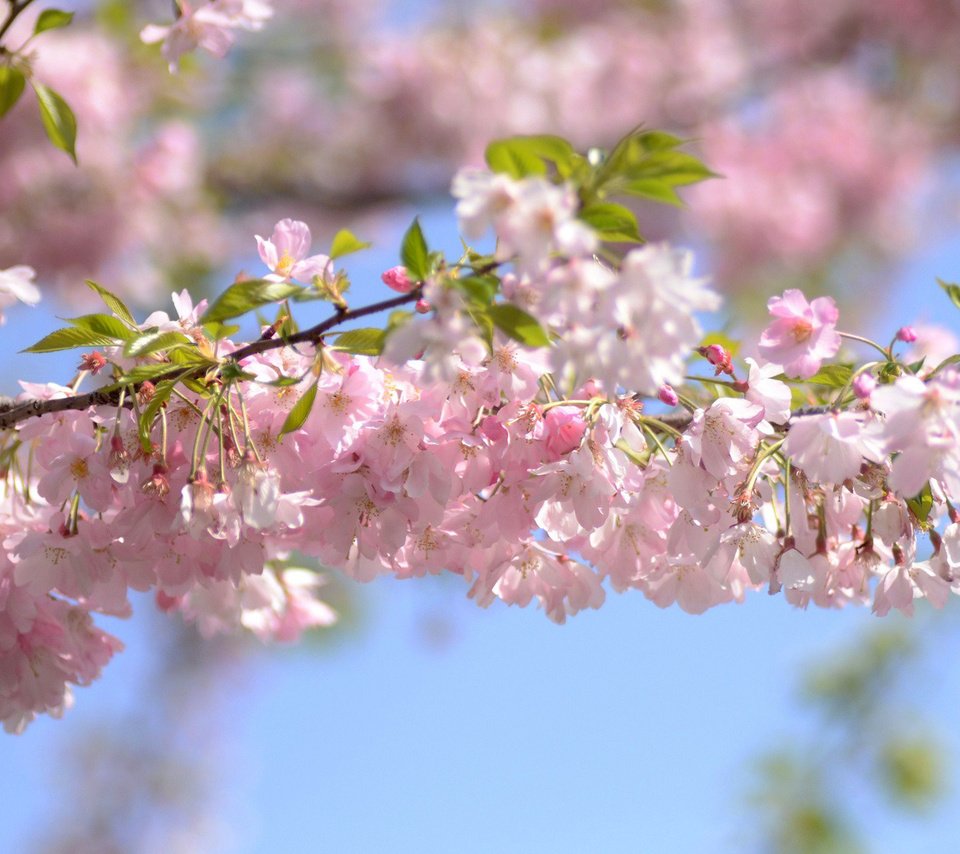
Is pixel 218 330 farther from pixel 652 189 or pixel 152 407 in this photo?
pixel 652 189

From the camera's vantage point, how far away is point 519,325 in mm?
834

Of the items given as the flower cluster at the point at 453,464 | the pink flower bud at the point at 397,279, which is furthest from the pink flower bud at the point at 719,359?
the pink flower bud at the point at 397,279

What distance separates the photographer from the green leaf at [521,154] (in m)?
0.82

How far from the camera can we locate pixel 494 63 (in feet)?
19.5

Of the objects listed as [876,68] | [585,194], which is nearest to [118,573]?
[585,194]

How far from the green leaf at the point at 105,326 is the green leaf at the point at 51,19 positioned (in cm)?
45

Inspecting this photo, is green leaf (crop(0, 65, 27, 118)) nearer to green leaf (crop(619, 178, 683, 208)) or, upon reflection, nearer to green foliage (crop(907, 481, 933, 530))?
green leaf (crop(619, 178, 683, 208))

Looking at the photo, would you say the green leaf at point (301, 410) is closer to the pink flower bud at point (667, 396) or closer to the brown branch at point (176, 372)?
the brown branch at point (176, 372)

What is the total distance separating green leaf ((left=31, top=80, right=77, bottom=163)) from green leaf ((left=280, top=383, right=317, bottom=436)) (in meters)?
0.52

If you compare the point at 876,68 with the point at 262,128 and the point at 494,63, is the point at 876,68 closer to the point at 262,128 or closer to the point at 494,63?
the point at 494,63

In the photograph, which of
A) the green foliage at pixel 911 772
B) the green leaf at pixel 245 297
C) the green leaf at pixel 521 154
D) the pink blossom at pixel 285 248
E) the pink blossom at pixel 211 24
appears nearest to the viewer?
the green leaf at pixel 521 154

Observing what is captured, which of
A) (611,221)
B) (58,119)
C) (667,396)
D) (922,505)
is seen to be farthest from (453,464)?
(58,119)

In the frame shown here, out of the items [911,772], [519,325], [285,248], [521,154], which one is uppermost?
[911,772]

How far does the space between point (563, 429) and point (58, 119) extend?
0.76 metres
